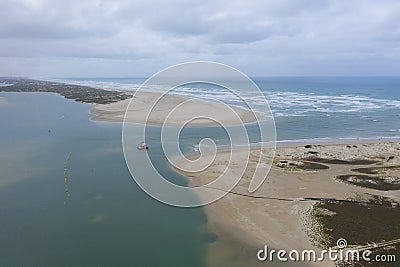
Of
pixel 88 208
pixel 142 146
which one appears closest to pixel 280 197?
pixel 88 208

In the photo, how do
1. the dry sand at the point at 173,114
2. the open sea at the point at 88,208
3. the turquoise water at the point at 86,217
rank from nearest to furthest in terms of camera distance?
the turquoise water at the point at 86,217 < the open sea at the point at 88,208 < the dry sand at the point at 173,114

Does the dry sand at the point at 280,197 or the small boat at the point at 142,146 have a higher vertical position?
the small boat at the point at 142,146

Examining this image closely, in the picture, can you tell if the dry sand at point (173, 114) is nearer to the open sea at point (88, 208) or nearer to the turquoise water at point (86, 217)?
the open sea at point (88, 208)

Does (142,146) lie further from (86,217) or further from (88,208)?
(86,217)

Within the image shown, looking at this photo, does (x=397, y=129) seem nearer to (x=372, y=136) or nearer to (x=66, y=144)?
(x=372, y=136)

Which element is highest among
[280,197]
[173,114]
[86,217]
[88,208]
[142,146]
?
[173,114]

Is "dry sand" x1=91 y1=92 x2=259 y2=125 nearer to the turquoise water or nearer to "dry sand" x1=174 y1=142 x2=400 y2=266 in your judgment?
"dry sand" x1=174 y1=142 x2=400 y2=266

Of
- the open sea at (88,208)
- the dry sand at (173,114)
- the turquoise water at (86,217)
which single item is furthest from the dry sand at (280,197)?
the dry sand at (173,114)
